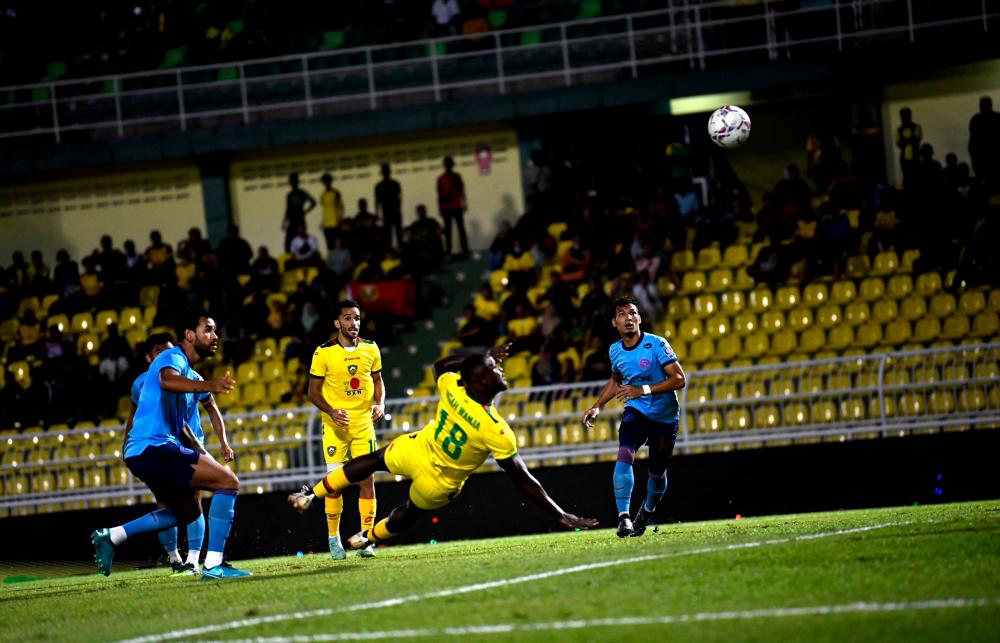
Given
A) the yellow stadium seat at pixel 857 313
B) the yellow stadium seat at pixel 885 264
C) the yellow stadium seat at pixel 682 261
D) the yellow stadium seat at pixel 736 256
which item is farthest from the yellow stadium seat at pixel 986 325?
the yellow stadium seat at pixel 682 261

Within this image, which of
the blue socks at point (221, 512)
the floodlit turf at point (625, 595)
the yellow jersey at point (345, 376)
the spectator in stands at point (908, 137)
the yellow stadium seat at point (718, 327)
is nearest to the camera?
the floodlit turf at point (625, 595)

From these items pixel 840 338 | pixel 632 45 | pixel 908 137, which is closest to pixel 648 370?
pixel 840 338

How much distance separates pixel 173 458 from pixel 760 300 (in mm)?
11730

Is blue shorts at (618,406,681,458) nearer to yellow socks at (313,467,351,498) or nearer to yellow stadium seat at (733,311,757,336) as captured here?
yellow socks at (313,467,351,498)

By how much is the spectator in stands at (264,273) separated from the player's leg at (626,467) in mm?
12633

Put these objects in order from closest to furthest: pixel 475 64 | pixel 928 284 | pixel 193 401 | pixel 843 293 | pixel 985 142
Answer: pixel 193 401 < pixel 928 284 < pixel 843 293 < pixel 985 142 < pixel 475 64

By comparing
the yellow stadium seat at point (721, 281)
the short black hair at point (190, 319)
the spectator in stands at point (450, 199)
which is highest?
the spectator in stands at point (450, 199)

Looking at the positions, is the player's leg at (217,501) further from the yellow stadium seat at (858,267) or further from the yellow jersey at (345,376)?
the yellow stadium seat at (858,267)

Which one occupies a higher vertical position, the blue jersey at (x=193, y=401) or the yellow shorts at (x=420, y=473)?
the blue jersey at (x=193, y=401)

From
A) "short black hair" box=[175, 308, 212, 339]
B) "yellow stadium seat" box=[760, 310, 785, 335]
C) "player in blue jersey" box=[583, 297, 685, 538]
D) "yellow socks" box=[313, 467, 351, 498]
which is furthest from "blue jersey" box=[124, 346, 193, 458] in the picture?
"yellow stadium seat" box=[760, 310, 785, 335]

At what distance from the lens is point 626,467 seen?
12281mm

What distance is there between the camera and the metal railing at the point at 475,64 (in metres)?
23.2

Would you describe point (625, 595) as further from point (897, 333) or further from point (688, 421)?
point (897, 333)

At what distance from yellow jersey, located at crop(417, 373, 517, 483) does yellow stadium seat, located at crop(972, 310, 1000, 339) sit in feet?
30.7
